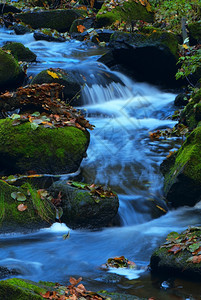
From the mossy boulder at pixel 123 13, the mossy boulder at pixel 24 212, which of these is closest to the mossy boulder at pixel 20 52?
the mossy boulder at pixel 123 13

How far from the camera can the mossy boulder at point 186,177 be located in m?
6.18

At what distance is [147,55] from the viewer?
12805 mm

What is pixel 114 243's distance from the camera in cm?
553

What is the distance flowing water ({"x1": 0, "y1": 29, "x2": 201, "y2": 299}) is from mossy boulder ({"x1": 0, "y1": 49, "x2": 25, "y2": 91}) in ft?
4.44

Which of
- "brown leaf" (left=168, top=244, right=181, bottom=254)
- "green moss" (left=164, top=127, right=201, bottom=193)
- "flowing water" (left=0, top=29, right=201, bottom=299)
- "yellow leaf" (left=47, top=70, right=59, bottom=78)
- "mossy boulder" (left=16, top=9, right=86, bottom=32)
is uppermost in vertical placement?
"mossy boulder" (left=16, top=9, right=86, bottom=32)

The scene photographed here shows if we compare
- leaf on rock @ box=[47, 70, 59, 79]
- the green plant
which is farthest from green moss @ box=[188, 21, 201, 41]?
leaf on rock @ box=[47, 70, 59, 79]

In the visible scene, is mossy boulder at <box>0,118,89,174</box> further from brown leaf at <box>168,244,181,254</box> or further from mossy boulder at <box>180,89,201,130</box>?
brown leaf at <box>168,244,181,254</box>

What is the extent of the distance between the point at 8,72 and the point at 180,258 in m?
7.23

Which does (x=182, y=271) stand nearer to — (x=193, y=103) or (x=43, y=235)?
(x=43, y=235)

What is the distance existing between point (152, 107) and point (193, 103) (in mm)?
2811

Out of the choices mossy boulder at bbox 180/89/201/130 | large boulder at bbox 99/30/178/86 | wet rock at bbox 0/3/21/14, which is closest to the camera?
mossy boulder at bbox 180/89/201/130

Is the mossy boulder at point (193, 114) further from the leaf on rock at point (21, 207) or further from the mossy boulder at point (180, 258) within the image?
the leaf on rock at point (21, 207)

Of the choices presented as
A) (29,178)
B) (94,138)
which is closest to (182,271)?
(29,178)

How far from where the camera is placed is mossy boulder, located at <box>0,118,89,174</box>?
7027mm
